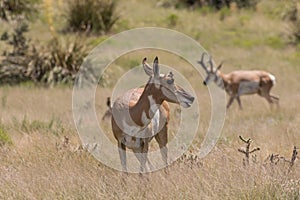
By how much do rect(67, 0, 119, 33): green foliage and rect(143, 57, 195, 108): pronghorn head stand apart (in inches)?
595

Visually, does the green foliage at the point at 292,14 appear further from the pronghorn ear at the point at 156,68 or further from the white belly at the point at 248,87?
the pronghorn ear at the point at 156,68

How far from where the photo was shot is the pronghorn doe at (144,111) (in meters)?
6.47

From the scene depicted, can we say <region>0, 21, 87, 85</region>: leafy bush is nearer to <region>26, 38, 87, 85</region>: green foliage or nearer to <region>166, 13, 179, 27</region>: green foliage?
<region>26, 38, 87, 85</region>: green foliage

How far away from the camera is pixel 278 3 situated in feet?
93.8

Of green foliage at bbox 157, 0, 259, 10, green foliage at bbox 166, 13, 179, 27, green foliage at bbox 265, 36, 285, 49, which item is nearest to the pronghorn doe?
green foliage at bbox 265, 36, 285, 49

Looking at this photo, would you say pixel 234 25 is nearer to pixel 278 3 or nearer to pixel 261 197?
pixel 278 3

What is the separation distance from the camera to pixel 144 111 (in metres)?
6.64

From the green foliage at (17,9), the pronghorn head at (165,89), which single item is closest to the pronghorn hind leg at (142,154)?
the pronghorn head at (165,89)

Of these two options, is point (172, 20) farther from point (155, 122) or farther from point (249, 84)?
point (155, 122)

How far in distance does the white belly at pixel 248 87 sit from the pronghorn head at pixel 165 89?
9.44 metres

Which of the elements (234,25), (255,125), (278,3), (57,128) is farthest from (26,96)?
(278,3)

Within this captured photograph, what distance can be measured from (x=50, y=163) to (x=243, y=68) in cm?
1306

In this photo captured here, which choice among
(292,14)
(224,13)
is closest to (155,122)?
(224,13)

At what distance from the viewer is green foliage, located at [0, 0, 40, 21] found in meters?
21.9
